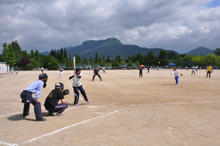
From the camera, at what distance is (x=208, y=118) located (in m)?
6.21

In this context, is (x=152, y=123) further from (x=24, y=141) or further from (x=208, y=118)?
(x=24, y=141)

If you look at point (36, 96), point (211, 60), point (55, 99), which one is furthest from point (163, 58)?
point (36, 96)

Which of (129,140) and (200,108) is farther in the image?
(200,108)

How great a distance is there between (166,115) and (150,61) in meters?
124

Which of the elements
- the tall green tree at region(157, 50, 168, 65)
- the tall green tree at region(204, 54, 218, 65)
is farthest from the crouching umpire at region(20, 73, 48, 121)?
the tall green tree at region(157, 50, 168, 65)

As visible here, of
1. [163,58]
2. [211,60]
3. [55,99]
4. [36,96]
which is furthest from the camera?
[163,58]

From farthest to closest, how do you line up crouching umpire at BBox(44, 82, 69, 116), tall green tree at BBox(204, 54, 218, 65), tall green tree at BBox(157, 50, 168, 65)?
tall green tree at BBox(157, 50, 168, 65)
tall green tree at BBox(204, 54, 218, 65)
crouching umpire at BBox(44, 82, 69, 116)

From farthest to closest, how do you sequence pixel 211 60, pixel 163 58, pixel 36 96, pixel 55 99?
pixel 163 58, pixel 211 60, pixel 55 99, pixel 36 96

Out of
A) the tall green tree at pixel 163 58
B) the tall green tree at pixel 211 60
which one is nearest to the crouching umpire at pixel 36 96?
the tall green tree at pixel 211 60

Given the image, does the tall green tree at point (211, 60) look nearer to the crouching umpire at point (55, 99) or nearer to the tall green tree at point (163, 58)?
the tall green tree at point (163, 58)

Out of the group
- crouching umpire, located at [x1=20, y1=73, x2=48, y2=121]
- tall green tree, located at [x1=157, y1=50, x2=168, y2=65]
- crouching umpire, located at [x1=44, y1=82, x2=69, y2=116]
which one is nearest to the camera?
crouching umpire, located at [x1=20, y1=73, x2=48, y2=121]

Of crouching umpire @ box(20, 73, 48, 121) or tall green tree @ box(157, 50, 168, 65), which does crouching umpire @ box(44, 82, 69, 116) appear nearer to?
crouching umpire @ box(20, 73, 48, 121)

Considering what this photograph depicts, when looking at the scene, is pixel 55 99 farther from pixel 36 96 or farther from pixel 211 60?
pixel 211 60

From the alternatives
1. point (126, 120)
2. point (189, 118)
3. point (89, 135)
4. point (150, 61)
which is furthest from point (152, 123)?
point (150, 61)
